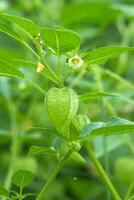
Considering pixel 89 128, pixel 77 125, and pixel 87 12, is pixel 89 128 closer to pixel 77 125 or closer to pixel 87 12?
pixel 77 125

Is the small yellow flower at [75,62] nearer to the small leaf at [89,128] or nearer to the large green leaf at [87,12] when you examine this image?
the small leaf at [89,128]

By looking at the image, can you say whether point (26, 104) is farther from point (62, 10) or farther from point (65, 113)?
point (65, 113)

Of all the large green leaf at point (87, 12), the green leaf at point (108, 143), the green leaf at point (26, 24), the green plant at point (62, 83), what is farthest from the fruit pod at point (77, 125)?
the large green leaf at point (87, 12)

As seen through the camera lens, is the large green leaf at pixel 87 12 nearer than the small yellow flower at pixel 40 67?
No

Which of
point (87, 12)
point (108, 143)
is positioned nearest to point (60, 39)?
point (108, 143)

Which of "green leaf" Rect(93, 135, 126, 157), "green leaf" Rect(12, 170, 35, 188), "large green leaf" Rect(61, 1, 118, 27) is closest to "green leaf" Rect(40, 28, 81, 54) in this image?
"green leaf" Rect(12, 170, 35, 188)

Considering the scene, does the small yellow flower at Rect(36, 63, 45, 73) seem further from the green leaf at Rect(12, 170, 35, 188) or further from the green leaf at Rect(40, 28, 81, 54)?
the green leaf at Rect(12, 170, 35, 188)
